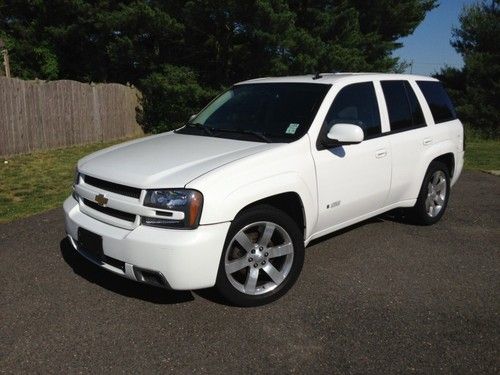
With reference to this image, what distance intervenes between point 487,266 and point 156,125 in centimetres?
1505

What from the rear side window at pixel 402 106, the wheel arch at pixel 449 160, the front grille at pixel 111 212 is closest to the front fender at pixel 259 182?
the front grille at pixel 111 212

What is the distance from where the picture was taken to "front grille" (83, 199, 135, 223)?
354 cm

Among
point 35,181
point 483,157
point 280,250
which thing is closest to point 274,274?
point 280,250

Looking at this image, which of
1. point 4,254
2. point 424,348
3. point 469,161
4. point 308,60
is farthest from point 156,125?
point 424,348

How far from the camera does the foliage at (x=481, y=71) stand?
20.4 metres

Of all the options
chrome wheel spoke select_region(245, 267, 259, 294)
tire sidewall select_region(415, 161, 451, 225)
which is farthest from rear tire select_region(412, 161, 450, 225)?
chrome wheel spoke select_region(245, 267, 259, 294)

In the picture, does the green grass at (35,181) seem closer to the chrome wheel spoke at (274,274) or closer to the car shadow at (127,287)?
the car shadow at (127,287)

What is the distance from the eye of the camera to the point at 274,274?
388 cm

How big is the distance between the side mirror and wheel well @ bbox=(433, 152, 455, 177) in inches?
87.8

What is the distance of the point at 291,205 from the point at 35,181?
6425 millimetres

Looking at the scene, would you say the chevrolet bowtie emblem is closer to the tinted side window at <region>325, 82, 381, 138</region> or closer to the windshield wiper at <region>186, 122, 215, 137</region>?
the windshield wiper at <region>186, 122, 215, 137</region>

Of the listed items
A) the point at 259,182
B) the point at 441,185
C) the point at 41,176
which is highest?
the point at 259,182

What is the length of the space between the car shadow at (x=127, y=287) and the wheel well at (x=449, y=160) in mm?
3520

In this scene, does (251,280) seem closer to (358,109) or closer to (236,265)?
(236,265)
